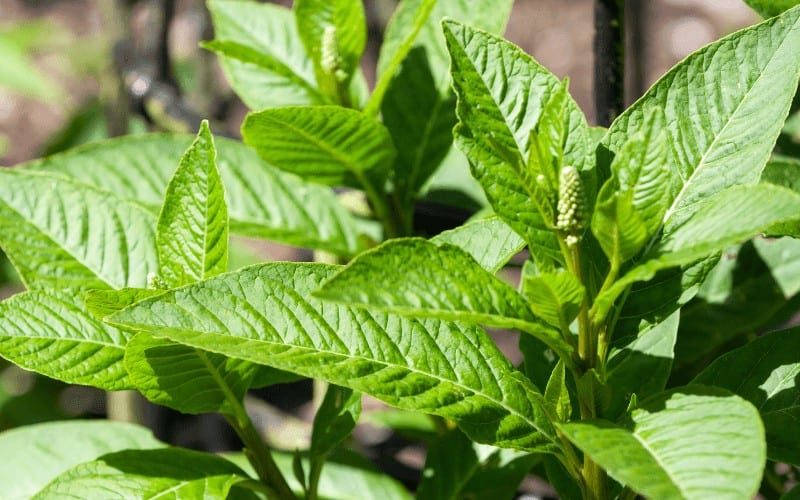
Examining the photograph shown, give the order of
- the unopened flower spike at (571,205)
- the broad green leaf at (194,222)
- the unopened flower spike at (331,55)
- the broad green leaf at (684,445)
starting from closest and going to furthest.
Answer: the broad green leaf at (684,445) → the unopened flower spike at (571,205) → the broad green leaf at (194,222) → the unopened flower spike at (331,55)

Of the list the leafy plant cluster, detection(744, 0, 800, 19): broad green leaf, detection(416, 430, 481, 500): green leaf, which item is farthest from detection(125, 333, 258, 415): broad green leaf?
detection(744, 0, 800, 19): broad green leaf

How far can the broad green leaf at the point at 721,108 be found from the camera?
2.15 feet

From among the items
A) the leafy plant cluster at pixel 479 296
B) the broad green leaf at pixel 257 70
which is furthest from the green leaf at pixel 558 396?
the broad green leaf at pixel 257 70

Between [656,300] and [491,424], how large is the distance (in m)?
0.15

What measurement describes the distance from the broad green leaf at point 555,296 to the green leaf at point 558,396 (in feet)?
0.15

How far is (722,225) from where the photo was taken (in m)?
0.54

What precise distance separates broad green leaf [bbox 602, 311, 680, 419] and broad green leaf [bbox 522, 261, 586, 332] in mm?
150

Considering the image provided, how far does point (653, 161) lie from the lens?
23.1 inches

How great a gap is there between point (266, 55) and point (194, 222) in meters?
0.32

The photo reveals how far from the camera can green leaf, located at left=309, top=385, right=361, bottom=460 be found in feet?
2.47

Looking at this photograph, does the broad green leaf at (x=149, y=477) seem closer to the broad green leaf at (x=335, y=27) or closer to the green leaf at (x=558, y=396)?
the green leaf at (x=558, y=396)

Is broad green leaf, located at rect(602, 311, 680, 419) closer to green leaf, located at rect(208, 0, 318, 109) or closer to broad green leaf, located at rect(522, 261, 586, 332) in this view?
broad green leaf, located at rect(522, 261, 586, 332)

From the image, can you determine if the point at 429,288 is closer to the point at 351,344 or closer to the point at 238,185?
the point at 351,344

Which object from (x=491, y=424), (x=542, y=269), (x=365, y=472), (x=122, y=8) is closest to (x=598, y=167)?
(x=542, y=269)
